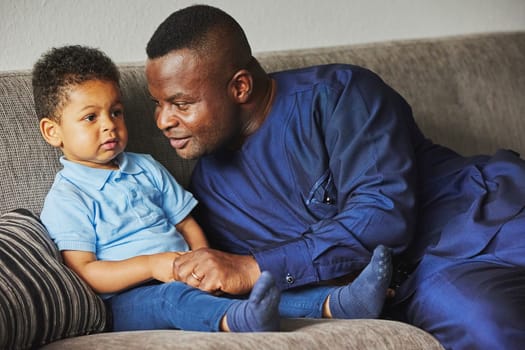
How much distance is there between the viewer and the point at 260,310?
1428 mm

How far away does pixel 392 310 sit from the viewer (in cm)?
181

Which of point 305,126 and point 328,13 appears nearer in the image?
point 305,126

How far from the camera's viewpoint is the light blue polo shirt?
5.66 feet

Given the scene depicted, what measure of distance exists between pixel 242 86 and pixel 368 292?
588mm

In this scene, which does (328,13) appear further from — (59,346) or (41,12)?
(59,346)

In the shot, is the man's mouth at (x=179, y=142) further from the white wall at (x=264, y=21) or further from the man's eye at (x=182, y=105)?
the white wall at (x=264, y=21)

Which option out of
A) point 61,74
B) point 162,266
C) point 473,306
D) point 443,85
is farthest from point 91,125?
point 443,85

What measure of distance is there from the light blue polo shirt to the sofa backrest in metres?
0.17

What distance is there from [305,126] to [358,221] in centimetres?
28

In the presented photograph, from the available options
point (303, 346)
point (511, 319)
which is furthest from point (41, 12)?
point (511, 319)

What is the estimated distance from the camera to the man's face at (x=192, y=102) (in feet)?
5.97

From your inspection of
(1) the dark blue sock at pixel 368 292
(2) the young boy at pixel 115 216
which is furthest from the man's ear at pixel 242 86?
(1) the dark blue sock at pixel 368 292

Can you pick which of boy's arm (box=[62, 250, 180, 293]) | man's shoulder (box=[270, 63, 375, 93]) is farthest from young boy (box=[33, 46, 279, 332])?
man's shoulder (box=[270, 63, 375, 93])

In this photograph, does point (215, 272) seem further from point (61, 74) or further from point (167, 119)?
point (61, 74)
